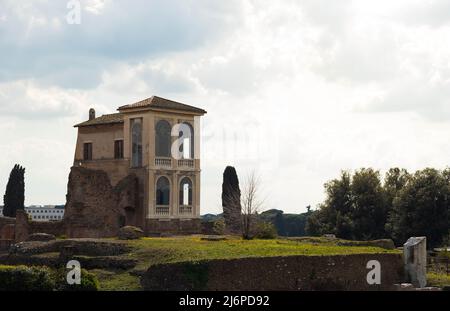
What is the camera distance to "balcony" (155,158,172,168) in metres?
57.2

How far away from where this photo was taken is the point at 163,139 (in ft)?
191

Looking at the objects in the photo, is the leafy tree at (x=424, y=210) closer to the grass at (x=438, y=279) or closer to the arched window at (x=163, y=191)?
the arched window at (x=163, y=191)

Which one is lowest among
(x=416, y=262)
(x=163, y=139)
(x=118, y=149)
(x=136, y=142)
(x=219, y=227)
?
(x=416, y=262)

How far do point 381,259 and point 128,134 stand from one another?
22.9m

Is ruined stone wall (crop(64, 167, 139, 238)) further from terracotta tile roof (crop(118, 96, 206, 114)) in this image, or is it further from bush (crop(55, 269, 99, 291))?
bush (crop(55, 269, 99, 291))

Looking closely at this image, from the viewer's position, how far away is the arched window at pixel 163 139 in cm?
5769

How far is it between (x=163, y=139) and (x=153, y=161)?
2020 mm

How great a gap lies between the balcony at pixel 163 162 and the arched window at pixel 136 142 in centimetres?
106

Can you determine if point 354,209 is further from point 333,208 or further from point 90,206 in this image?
point 90,206

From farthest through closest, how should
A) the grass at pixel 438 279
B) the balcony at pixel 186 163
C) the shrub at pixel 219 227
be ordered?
1. the balcony at pixel 186 163
2. the shrub at pixel 219 227
3. the grass at pixel 438 279

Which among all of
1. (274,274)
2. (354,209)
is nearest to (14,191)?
(354,209)

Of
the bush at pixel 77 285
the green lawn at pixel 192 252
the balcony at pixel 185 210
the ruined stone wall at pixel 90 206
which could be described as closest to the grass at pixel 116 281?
the green lawn at pixel 192 252
